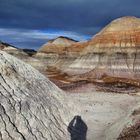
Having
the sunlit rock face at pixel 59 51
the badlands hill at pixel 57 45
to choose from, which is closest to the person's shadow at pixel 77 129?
the sunlit rock face at pixel 59 51

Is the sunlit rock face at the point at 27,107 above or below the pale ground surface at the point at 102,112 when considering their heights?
above

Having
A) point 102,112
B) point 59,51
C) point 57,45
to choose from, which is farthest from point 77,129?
point 57,45

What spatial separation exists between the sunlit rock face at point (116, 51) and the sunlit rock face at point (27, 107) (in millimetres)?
43114

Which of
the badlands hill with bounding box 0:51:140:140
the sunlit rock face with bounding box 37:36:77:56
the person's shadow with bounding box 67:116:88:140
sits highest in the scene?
the sunlit rock face with bounding box 37:36:77:56

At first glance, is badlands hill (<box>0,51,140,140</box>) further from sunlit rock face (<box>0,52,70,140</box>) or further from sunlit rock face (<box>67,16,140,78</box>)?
sunlit rock face (<box>67,16,140,78</box>)

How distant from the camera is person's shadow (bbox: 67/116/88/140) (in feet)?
68.1

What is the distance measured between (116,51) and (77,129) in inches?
2041

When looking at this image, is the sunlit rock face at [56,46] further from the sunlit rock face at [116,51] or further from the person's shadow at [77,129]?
the person's shadow at [77,129]

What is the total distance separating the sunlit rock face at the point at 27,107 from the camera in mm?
18391

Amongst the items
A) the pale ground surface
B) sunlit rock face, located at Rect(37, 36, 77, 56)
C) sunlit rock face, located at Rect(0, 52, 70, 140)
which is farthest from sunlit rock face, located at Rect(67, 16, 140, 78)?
sunlit rock face, located at Rect(37, 36, 77, 56)

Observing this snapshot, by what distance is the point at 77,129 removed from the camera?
2134 cm

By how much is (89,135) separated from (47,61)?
10627 cm

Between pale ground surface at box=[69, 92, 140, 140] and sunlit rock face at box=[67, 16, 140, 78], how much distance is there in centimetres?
2635

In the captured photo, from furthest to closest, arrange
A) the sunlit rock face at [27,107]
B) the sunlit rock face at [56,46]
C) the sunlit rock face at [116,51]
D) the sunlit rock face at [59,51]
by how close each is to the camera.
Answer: the sunlit rock face at [56,46]
the sunlit rock face at [59,51]
the sunlit rock face at [116,51]
the sunlit rock face at [27,107]
